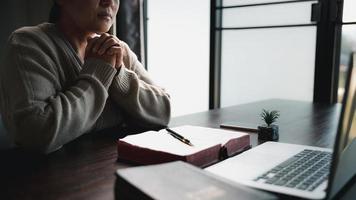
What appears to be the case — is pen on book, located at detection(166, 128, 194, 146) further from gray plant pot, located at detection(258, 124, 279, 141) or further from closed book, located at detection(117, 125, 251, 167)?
gray plant pot, located at detection(258, 124, 279, 141)

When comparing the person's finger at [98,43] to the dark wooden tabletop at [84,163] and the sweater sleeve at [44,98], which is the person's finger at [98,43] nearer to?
the sweater sleeve at [44,98]

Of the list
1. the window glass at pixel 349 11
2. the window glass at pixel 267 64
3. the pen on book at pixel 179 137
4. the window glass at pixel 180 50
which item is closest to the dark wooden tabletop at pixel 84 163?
the pen on book at pixel 179 137

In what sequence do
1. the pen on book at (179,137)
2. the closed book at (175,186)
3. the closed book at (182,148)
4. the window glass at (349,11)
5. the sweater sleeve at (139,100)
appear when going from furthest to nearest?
1. the window glass at (349,11)
2. the sweater sleeve at (139,100)
3. the pen on book at (179,137)
4. the closed book at (182,148)
5. the closed book at (175,186)

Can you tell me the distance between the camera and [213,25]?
3.55m

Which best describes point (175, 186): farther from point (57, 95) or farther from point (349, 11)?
point (349, 11)

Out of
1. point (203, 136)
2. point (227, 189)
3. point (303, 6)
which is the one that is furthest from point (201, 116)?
point (303, 6)

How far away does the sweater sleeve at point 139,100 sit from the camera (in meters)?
1.28

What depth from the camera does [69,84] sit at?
1188 mm

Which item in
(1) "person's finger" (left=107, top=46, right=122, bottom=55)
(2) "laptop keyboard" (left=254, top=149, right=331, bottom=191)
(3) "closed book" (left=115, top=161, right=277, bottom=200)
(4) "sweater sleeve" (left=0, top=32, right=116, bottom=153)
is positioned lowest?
(2) "laptop keyboard" (left=254, top=149, right=331, bottom=191)

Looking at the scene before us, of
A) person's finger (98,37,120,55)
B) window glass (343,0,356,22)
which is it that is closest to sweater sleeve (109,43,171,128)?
person's finger (98,37,120,55)

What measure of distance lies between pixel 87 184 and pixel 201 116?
884mm

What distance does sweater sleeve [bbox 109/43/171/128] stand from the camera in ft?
4.19

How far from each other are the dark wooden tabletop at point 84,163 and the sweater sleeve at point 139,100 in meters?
0.09

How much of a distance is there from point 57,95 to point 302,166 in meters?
0.69
